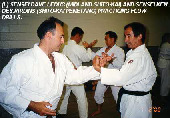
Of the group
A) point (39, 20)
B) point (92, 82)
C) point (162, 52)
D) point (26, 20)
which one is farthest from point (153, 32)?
point (26, 20)

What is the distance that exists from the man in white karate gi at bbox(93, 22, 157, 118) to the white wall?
3.38 m

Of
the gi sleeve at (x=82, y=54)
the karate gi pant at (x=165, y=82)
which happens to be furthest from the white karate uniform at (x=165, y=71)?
the gi sleeve at (x=82, y=54)

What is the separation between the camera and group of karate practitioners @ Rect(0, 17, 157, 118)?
1520 mm

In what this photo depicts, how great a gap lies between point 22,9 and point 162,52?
4865 millimetres

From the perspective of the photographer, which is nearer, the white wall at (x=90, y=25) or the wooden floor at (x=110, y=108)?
the wooden floor at (x=110, y=108)

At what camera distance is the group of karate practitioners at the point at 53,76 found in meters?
1.52

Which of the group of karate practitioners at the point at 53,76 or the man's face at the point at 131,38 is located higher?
the man's face at the point at 131,38

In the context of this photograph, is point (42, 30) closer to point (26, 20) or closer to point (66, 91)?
point (66, 91)

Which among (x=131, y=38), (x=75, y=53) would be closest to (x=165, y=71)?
(x=75, y=53)

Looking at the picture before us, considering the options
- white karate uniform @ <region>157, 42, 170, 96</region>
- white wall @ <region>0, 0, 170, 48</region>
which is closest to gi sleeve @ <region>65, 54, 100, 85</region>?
white wall @ <region>0, 0, 170, 48</region>

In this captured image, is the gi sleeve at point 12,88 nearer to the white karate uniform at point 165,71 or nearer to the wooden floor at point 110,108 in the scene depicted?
the wooden floor at point 110,108

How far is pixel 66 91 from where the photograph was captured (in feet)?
11.5

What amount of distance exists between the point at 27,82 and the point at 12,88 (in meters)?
0.16

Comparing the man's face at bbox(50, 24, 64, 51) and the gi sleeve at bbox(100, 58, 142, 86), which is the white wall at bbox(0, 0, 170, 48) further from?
the gi sleeve at bbox(100, 58, 142, 86)
